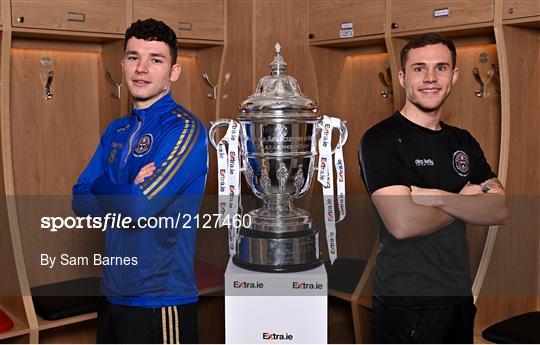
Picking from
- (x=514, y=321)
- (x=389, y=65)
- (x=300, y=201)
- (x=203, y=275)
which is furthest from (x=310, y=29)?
(x=514, y=321)

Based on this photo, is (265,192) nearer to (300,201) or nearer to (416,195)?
(416,195)

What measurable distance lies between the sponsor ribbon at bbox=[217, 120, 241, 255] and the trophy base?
8cm

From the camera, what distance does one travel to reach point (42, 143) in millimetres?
3574

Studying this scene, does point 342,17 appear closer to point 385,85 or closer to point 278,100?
point 385,85

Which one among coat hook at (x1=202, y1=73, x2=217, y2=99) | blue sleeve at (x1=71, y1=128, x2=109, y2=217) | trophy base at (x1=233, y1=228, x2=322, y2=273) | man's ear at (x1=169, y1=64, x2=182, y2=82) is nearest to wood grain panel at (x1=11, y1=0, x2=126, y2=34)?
coat hook at (x1=202, y1=73, x2=217, y2=99)

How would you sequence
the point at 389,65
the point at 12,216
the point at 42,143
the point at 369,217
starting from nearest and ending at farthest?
1. the point at 12,216
2. the point at 42,143
3. the point at 389,65
4. the point at 369,217

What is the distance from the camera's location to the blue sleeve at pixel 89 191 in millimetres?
2092

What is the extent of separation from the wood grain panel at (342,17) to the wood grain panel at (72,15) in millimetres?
1136

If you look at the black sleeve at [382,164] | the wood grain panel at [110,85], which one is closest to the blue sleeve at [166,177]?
the black sleeve at [382,164]

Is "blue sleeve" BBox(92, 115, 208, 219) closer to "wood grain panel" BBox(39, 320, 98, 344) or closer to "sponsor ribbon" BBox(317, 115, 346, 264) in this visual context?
"sponsor ribbon" BBox(317, 115, 346, 264)

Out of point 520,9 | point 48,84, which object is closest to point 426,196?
point 520,9

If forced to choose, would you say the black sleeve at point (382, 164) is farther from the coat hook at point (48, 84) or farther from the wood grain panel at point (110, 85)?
the coat hook at point (48, 84)

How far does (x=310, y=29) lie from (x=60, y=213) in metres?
1.79

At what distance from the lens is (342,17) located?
148 inches
